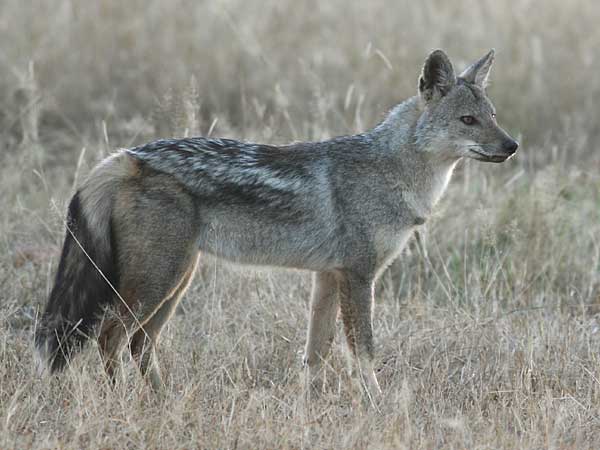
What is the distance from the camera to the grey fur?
561 cm

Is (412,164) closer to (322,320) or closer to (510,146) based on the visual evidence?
(510,146)

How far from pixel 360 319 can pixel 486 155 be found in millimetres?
1110

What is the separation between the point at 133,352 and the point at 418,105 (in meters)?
2.07

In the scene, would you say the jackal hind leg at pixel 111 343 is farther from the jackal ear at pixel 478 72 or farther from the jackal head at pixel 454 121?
the jackal ear at pixel 478 72

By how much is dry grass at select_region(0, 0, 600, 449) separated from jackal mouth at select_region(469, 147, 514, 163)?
1010 millimetres

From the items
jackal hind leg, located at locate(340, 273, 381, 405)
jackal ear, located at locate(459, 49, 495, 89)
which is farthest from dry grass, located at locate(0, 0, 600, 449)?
jackal ear, located at locate(459, 49, 495, 89)

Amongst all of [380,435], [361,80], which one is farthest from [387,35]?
[380,435]

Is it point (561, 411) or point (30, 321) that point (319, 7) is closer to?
point (30, 321)

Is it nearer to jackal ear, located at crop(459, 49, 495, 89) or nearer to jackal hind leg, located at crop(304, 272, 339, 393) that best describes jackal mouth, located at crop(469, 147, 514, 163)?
jackal ear, located at crop(459, 49, 495, 89)

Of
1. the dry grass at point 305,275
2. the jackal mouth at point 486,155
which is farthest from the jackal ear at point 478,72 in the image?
the dry grass at point 305,275

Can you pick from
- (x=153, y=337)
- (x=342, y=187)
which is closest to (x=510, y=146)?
(x=342, y=187)

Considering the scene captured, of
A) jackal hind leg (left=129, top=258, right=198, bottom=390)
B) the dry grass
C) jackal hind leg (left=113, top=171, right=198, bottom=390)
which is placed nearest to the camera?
the dry grass

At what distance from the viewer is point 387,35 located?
40.2 ft

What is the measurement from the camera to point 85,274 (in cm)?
546
